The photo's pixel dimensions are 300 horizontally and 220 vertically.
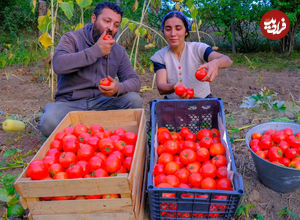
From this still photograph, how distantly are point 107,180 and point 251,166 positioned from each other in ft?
4.90

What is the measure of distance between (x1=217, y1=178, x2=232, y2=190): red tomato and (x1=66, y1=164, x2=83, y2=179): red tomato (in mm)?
910

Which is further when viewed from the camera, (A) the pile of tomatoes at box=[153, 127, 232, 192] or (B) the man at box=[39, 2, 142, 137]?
(B) the man at box=[39, 2, 142, 137]

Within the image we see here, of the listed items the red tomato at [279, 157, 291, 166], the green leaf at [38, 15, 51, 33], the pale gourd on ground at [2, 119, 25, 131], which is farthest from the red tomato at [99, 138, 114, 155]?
the green leaf at [38, 15, 51, 33]

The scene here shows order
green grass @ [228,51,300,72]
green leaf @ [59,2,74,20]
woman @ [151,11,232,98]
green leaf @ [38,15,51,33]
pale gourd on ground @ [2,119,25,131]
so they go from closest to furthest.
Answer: woman @ [151,11,232,98]
green leaf @ [59,2,74,20]
pale gourd on ground @ [2,119,25,131]
green leaf @ [38,15,51,33]
green grass @ [228,51,300,72]

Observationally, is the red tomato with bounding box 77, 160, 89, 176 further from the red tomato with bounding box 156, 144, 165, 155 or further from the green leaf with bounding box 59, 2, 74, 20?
the green leaf with bounding box 59, 2, 74, 20

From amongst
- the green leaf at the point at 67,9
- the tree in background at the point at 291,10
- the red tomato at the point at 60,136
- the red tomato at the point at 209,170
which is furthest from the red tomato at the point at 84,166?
the tree in background at the point at 291,10

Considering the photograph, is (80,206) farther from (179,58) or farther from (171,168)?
(179,58)

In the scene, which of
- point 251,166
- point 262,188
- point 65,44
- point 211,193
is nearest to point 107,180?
point 211,193

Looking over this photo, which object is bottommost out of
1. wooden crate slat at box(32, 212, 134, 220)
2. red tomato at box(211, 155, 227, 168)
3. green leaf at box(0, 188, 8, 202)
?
green leaf at box(0, 188, 8, 202)

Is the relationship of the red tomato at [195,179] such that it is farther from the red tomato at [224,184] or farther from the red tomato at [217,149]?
the red tomato at [217,149]

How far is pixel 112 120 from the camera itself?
2.26m

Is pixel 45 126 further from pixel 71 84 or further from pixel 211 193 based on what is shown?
pixel 211 193

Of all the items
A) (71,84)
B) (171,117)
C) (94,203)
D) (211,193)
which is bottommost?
(94,203)

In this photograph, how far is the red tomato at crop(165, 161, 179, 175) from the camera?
1643 millimetres
